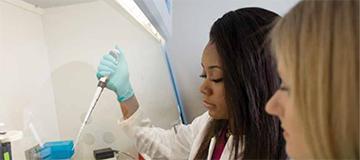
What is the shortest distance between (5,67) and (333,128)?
3.74 ft

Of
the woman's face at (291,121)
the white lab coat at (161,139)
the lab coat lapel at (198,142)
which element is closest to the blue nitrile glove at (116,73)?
the white lab coat at (161,139)

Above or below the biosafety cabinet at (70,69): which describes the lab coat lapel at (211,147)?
below

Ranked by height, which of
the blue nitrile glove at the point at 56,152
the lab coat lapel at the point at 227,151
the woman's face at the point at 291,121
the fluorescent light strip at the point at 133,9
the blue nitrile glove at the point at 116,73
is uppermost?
the fluorescent light strip at the point at 133,9

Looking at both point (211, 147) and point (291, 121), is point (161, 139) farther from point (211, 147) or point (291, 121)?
point (291, 121)

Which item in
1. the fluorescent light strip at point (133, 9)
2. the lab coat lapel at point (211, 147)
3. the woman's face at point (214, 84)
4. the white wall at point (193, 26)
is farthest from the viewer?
the white wall at point (193, 26)

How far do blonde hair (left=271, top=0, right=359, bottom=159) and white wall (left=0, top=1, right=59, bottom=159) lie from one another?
3.47 ft

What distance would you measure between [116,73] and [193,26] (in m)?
0.88

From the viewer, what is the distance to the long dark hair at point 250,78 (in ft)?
3.03

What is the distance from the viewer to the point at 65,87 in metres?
1.59

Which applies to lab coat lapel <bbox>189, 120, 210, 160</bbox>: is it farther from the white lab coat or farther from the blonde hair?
the blonde hair

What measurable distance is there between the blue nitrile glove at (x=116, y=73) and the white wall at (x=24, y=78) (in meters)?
0.28

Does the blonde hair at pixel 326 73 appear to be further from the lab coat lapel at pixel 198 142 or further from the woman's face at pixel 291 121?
the lab coat lapel at pixel 198 142

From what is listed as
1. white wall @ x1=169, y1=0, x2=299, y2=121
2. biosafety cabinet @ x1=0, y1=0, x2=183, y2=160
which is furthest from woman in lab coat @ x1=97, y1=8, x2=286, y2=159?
white wall @ x1=169, y1=0, x2=299, y2=121

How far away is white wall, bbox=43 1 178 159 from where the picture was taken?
61.1 inches
